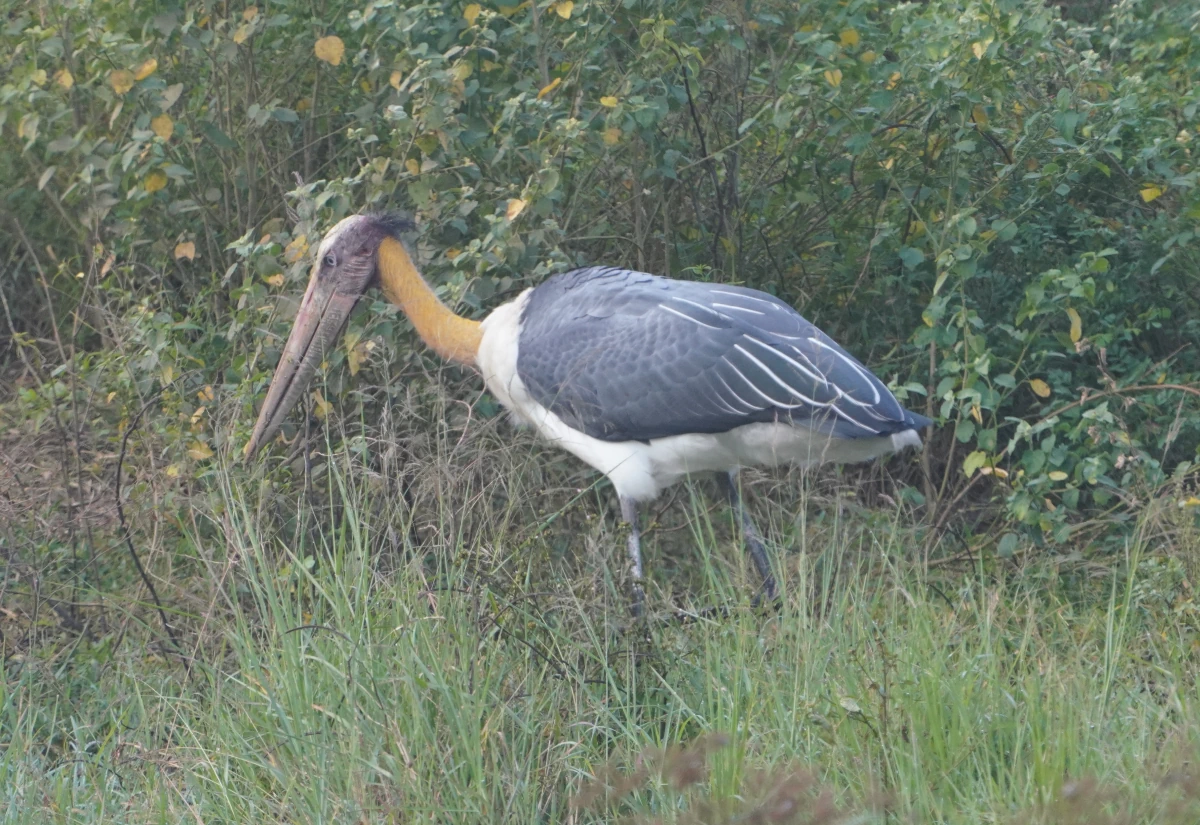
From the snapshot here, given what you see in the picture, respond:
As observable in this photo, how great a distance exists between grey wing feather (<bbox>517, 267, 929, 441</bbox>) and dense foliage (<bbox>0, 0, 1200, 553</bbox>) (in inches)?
12.8

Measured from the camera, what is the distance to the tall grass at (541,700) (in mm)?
2617

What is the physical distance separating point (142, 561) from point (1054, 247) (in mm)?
2996

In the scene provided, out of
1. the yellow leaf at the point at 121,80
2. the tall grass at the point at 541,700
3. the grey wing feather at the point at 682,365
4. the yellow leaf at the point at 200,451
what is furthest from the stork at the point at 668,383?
the yellow leaf at the point at 121,80

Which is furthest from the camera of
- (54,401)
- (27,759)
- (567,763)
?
(54,401)

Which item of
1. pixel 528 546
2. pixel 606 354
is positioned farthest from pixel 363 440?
pixel 606 354

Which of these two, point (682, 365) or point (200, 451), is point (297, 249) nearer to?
point (200, 451)

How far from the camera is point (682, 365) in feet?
13.0

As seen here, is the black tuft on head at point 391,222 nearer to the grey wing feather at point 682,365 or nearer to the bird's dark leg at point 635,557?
the grey wing feather at point 682,365

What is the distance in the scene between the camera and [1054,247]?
4.81 m

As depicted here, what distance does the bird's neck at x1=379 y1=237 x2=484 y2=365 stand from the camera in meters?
4.36

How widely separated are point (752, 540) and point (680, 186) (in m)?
1.48

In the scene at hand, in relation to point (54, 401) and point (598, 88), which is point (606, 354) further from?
point (54, 401)

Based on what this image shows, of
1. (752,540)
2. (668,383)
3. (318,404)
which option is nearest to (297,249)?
(318,404)

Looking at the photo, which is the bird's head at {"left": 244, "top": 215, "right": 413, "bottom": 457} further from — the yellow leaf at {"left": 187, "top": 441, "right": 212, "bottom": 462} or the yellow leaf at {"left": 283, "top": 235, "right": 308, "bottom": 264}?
the yellow leaf at {"left": 187, "top": 441, "right": 212, "bottom": 462}
